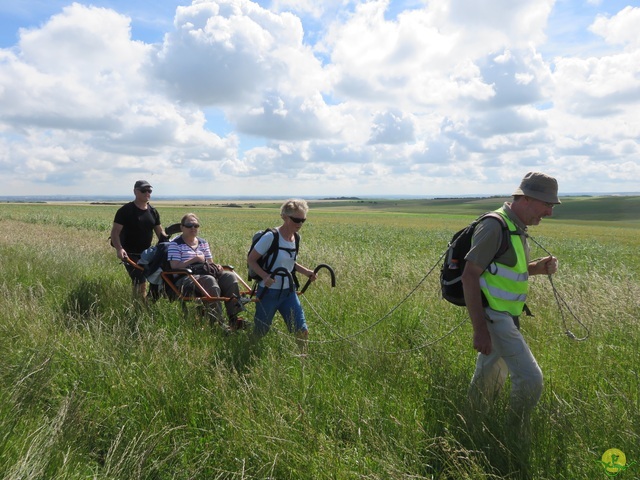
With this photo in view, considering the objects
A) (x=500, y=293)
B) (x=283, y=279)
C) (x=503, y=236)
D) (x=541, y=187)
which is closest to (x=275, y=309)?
(x=283, y=279)

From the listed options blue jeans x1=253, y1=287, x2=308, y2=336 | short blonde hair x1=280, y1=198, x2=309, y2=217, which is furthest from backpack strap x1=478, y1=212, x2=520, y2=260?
blue jeans x1=253, y1=287, x2=308, y2=336

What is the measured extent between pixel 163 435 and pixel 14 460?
82 cm

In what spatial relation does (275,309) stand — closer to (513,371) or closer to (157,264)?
(157,264)

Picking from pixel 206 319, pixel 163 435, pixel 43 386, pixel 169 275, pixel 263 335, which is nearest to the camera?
pixel 163 435

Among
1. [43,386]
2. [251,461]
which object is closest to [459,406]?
[251,461]

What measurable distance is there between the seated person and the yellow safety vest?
3010mm

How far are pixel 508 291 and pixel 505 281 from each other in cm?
8

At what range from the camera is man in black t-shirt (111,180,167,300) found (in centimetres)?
681

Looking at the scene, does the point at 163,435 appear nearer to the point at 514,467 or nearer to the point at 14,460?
the point at 14,460

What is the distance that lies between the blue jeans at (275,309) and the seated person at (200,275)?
0.54m

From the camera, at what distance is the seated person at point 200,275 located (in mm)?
5395

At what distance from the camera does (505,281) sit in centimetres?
330

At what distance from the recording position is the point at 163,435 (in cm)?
296

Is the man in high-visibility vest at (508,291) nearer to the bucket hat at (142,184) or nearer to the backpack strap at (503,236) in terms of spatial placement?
the backpack strap at (503,236)
